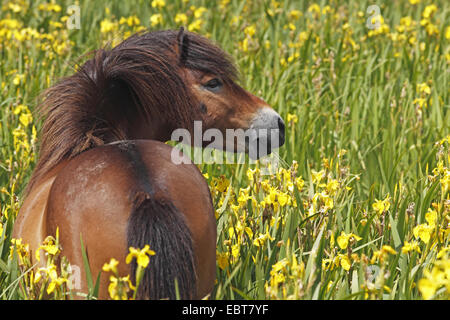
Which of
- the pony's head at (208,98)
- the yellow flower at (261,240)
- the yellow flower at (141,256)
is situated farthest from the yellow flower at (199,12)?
the yellow flower at (141,256)

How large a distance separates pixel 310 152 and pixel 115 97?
164 cm

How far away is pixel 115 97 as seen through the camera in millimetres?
2625

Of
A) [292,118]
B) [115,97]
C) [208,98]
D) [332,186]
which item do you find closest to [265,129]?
[208,98]

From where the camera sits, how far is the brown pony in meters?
1.98

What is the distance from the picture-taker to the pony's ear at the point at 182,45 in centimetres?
282

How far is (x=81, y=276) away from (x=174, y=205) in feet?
1.11

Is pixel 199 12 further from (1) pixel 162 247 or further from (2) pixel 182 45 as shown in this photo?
(1) pixel 162 247

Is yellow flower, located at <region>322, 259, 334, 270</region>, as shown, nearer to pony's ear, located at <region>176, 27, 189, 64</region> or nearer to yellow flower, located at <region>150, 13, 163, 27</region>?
pony's ear, located at <region>176, 27, 189, 64</region>

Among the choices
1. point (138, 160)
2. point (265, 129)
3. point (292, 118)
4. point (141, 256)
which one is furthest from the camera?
point (292, 118)

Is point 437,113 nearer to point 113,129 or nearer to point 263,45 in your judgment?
point 263,45

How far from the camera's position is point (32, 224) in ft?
7.65

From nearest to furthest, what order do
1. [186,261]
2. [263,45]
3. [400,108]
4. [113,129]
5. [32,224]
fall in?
[186,261]
[32,224]
[113,129]
[400,108]
[263,45]

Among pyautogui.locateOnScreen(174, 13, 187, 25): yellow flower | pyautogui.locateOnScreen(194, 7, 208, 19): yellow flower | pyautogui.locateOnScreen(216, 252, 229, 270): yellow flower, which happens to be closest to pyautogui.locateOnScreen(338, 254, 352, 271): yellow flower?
pyautogui.locateOnScreen(216, 252, 229, 270): yellow flower

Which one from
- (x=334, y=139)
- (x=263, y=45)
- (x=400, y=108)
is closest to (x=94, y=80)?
(x=334, y=139)
